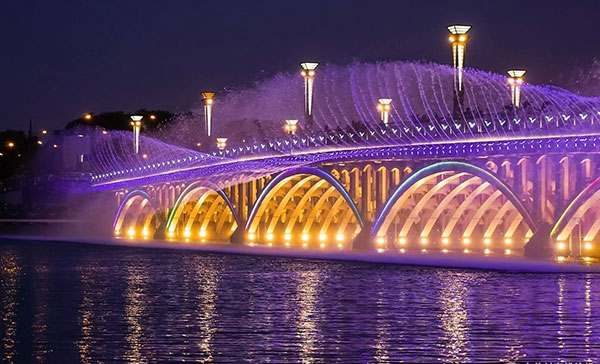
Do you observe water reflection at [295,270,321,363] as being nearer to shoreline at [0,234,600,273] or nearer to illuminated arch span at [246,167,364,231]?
shoreline at [0,234,600,273]

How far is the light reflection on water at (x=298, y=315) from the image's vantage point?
27.5 meters

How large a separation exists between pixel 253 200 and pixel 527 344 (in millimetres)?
68594

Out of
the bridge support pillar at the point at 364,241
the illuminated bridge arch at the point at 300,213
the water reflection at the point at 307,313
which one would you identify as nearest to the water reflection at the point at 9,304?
the water reflection at the point at 307,313

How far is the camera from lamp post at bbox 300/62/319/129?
86812mm

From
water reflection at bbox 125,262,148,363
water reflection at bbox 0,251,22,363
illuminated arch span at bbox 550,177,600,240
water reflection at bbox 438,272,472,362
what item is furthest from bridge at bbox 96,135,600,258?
water reflection at bbox 0,251,22,363

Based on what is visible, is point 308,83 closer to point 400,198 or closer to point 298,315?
point 400,198

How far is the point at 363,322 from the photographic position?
3347 cm

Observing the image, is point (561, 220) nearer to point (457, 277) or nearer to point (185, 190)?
point (457, 277)

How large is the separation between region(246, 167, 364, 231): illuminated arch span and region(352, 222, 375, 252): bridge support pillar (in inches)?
41.1

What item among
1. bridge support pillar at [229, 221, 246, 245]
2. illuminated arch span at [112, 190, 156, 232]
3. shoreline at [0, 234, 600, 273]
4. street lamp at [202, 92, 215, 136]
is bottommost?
shoreline at [0, 234, 600, 273]

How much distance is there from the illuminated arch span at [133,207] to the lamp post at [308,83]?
34296 millimetres

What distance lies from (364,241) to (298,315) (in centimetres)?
4301

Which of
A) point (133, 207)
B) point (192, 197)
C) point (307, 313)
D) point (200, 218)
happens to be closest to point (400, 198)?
point (192, 197)

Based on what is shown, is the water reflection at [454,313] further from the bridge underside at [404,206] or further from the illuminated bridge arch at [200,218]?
→ the illuminated bridge arch at [200,218]
